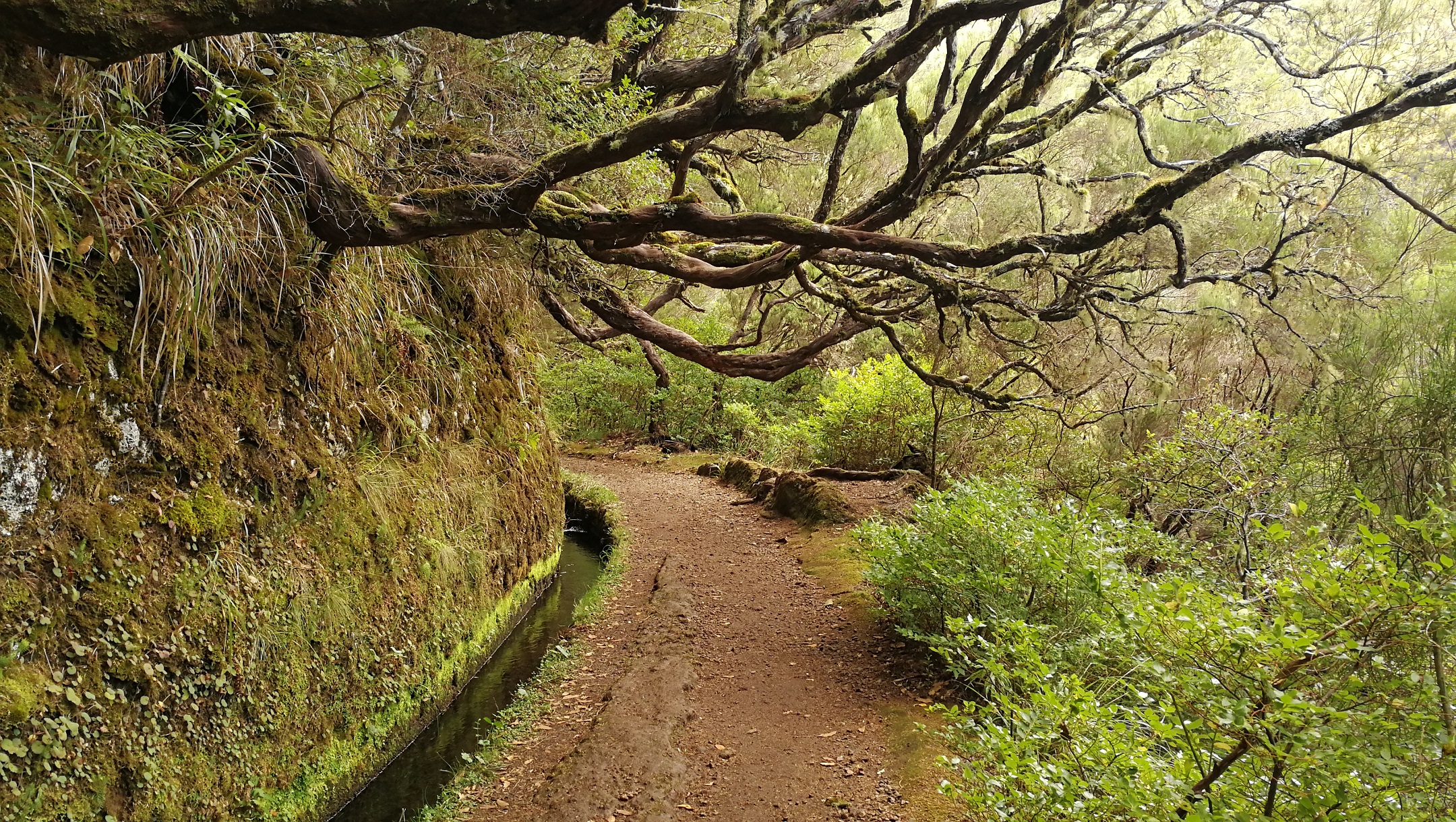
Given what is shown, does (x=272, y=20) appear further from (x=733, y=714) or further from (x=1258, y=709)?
(x=733, y=714)

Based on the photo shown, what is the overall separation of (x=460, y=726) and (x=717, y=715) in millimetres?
2125

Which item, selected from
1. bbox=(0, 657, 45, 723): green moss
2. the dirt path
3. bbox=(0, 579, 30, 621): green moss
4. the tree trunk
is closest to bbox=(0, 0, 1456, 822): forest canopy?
the tree trunk

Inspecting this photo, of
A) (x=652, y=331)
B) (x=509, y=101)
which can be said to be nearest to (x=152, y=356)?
(x=509, y=101)

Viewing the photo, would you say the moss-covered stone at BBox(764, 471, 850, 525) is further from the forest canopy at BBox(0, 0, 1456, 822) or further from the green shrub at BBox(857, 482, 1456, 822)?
the green shrub at BBox(857, 482, 1456, 822)

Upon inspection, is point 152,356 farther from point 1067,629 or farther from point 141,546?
point 1067,629

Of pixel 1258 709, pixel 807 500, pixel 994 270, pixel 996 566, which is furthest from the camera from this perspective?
pixel 807 500

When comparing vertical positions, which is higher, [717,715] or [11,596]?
[11,596]

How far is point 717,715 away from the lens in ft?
16.1

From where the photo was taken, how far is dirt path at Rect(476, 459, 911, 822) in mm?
3926

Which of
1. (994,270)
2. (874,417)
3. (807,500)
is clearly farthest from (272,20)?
(874,417)

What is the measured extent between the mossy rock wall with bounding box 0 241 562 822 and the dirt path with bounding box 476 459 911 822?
125 centimetres

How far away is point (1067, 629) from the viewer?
3.85 metres

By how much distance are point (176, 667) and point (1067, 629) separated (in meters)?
4.77

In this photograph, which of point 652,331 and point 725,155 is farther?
point 725,155
